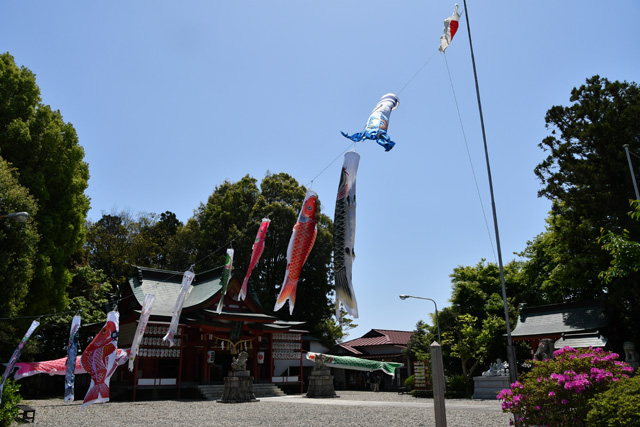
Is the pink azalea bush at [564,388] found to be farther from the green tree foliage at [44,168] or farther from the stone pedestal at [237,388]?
the green tree foliage at [44,168]

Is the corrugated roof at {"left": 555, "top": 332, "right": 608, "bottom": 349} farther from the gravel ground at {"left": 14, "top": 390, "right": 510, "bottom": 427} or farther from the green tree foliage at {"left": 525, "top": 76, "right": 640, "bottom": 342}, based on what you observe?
Answer: the gravel ground at {"left": 14, "top": 390, "right": 510, "bottom": 427}

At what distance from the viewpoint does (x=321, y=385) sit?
23891mm

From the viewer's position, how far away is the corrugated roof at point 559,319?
69.5ft

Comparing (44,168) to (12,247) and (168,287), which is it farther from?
(168,287)

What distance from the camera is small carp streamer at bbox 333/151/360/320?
9.31 meters

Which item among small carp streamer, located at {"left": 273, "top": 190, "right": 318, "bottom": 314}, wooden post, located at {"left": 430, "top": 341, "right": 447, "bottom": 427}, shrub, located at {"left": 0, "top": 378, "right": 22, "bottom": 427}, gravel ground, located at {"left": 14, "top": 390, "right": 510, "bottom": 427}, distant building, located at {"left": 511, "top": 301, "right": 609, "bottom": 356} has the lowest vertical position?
gravel ground, located at {"left": 14, "top": 390, "right": 510, "bottom": 427}

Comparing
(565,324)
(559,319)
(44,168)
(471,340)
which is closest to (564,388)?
(565,324)

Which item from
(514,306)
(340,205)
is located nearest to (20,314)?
(340,205)

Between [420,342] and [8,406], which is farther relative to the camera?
[420,342]

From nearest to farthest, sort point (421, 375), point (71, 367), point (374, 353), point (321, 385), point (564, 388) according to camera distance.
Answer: point (564, 388) → point (71, 367) → point (321, 385) → point (421, 375) → point (374, 353)

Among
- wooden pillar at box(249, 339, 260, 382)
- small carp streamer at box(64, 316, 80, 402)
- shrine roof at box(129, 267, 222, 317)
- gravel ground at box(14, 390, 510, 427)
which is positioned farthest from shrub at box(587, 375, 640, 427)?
shrine roof at box(129, 267, 222, 317)

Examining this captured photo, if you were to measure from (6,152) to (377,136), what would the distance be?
58.1 ft

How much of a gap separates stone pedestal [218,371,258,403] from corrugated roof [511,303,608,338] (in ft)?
43.4

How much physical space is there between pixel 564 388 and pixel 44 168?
22268mm
